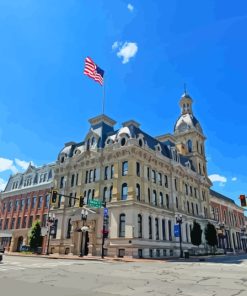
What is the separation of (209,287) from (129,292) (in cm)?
341

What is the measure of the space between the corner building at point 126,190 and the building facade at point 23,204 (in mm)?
8617

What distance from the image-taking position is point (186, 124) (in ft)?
212

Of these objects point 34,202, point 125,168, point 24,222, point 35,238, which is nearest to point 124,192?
point 125,168

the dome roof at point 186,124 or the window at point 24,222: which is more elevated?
the dome roof at point 186,124

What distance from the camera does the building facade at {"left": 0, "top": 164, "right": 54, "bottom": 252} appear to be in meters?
53.8

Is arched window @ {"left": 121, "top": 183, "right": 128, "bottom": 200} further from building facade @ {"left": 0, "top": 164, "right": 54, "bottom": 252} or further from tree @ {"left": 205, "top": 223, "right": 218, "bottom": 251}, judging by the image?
tree @ {"left": 205, "top": 223, "right": 218, "bottom": 251}

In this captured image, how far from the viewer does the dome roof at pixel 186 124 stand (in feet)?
210

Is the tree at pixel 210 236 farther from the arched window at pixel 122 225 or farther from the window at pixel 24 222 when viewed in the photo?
the window at pixel 24 222

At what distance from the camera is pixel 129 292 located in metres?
9.70

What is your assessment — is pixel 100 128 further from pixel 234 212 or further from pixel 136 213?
pixel 234 212

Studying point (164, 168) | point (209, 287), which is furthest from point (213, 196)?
point (209, 287)

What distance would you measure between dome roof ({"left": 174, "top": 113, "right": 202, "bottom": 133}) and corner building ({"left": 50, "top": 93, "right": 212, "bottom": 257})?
1217 cm

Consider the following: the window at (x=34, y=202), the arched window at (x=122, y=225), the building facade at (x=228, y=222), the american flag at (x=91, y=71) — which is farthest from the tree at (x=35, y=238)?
Result: the building facade at (x=228, y=222)

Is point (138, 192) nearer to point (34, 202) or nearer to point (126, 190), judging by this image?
point (126, 190)
